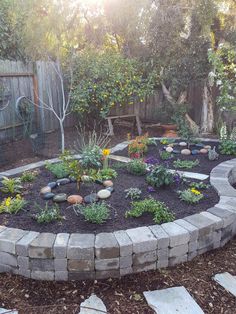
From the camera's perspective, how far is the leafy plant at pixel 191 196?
8.40ft

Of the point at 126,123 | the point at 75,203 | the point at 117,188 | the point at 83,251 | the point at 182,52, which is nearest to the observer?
the point at 83,251

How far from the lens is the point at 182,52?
18.2ft

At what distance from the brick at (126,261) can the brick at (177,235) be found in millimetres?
318

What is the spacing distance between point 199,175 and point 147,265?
1.60 m

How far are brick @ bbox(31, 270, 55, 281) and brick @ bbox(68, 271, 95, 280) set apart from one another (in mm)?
123

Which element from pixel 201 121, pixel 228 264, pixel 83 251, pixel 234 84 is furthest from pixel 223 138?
pixel 83 251

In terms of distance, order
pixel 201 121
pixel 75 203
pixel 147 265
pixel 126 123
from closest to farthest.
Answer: pixel 147 265 < pixel 75 203 < pixel 201 121 < pixel 126 123

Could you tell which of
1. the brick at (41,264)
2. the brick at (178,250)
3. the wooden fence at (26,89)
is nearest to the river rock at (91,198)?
the brick at (41,264)

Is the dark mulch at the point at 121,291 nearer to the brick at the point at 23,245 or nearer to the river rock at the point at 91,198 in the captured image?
the brick at the point at 23,245

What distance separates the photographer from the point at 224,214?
2289 mm

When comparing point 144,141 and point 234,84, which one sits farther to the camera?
point 234,84

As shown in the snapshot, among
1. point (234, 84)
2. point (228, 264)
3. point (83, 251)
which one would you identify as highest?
point (234, 84)

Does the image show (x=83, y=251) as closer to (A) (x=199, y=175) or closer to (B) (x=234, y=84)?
(A) (x=199, y=175)

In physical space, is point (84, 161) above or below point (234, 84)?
below
